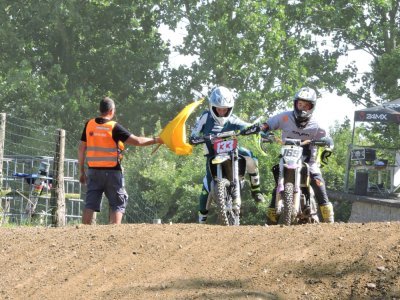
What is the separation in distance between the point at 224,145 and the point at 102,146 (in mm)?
1520

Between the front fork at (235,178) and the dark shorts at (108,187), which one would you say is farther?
the front fork at (235,178)

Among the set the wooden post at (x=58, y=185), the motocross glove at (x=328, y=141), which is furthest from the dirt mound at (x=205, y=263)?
the wooden post at (x=58, y=185)

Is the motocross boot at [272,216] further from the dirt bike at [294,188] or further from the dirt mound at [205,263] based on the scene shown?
the dirt mound at [205,263]

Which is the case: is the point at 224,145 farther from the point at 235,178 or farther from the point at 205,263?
the point at 205,263

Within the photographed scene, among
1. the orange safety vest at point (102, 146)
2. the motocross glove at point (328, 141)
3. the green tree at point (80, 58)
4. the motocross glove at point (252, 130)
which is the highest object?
the green tree at point (80, 58)

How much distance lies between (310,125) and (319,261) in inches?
174

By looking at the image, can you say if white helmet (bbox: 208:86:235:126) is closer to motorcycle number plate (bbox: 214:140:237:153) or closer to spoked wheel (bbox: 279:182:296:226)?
motorcycle number plate (bbox: 214:140:237:153)

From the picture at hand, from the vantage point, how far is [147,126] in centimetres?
5175

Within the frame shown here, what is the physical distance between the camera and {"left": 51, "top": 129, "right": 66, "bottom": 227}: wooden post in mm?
16344

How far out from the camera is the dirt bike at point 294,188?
13039 mm

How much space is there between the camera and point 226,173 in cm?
1359

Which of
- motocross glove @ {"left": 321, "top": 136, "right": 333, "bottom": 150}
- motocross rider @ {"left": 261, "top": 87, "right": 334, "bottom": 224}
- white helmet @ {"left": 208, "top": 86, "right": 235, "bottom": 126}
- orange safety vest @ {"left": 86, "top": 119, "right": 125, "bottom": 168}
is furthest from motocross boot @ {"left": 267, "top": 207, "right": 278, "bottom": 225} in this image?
orange safety vest @ {"left": 86, "top": 119, "right": 125, "bottom": 168}

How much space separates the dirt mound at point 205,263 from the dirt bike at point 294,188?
1.96 metres

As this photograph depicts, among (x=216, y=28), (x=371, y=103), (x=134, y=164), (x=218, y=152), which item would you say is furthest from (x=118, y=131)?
A: (x=371, y=103)
